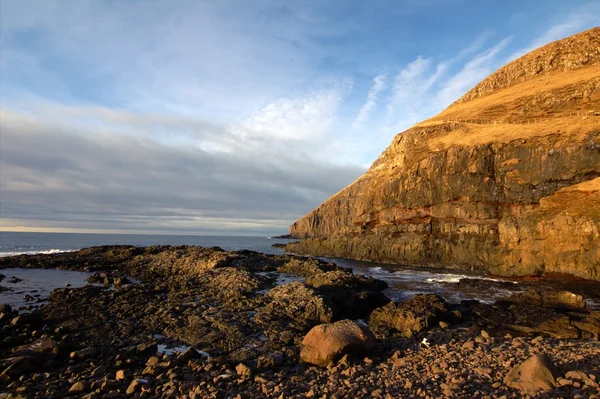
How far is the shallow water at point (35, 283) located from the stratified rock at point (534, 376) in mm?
29657

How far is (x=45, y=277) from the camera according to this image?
1559 inches

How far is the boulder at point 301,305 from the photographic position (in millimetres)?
19469

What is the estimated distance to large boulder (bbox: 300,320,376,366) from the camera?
12.8 m

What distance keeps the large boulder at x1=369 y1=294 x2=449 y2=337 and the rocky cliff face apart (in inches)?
927

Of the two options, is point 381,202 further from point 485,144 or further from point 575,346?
point 575,346

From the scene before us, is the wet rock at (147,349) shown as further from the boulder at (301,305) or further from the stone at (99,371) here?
the boulder at (301,305)

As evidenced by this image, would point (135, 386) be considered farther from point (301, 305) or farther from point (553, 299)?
point (553, 299)

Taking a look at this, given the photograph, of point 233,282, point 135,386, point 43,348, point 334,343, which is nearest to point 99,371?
point 135,386

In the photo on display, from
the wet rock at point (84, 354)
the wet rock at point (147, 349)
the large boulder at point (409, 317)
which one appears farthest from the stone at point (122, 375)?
the large boulder at point (409, 317)

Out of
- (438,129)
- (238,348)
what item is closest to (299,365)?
(238,348)

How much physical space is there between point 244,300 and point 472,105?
75.1 metres

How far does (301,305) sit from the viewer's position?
20250mm

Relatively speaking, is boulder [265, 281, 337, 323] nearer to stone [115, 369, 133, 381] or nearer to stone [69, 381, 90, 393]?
stone [115, 369, 133, 381]

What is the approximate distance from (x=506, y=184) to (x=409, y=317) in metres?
38.3
